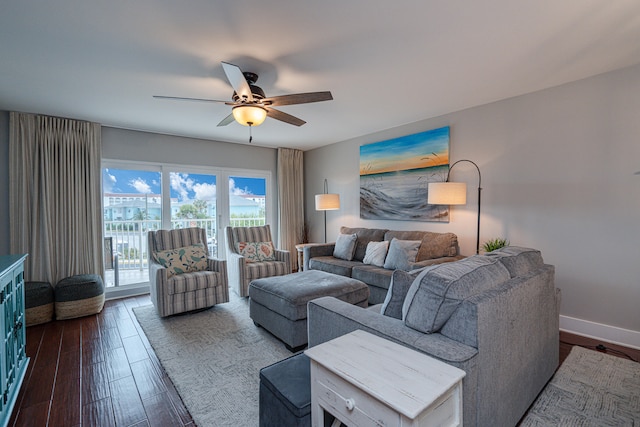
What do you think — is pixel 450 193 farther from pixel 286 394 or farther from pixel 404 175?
pixel 286 394

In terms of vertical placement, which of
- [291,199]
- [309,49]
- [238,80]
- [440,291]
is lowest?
[440,291]

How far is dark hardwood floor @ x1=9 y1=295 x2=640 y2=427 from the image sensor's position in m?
1.85

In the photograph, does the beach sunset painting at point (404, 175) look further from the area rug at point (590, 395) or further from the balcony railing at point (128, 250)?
the balcony railing at point (128, 250)

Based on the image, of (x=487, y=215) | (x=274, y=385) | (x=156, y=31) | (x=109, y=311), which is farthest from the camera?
(x=109, y=311)

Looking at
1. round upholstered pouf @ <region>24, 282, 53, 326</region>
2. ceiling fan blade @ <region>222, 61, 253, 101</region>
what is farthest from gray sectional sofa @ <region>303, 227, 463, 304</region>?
round upholstered pouf @ <region>24, 282, 53, 326</region>

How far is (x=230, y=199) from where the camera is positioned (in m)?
5.40

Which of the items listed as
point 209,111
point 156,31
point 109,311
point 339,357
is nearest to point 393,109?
point 209,111

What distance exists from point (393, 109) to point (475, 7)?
6.13 ft

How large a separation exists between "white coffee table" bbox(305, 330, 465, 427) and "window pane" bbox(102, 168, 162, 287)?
433 cm

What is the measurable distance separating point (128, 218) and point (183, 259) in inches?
57.2

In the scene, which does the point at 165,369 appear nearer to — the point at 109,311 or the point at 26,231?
the point at 109,311

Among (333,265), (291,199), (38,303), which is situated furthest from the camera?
(291,199)

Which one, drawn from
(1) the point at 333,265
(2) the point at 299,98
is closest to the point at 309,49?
(2) the point at 299,98

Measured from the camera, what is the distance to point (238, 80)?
2.19m
